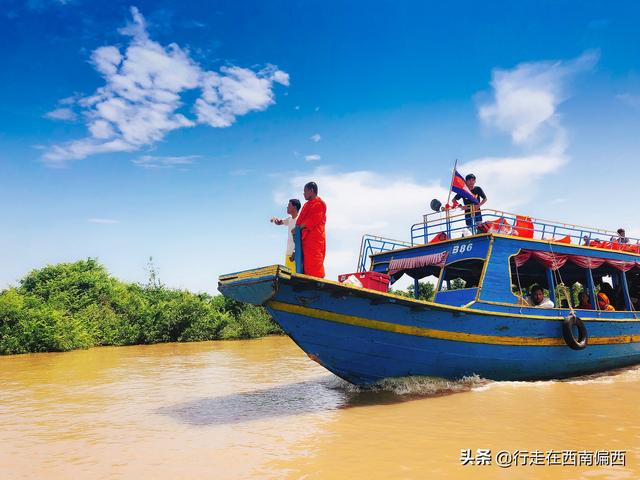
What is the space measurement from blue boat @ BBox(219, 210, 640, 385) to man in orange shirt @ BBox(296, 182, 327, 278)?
577mm

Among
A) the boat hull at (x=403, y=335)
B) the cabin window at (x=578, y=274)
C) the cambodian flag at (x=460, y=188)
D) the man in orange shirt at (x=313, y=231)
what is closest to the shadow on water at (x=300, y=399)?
the boat hull at (x=403, y=335)

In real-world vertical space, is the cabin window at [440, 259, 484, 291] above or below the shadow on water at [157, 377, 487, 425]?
above

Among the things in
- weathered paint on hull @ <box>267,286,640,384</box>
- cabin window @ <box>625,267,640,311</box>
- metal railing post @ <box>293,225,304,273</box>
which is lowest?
weathered paint on hull @ <box>267,286,640,384</box>

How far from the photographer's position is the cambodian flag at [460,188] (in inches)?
379

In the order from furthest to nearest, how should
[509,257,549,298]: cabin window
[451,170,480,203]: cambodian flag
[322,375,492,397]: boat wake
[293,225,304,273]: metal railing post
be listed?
[509,257,549,298]: cabin window, [451,170,480,203]: cambodian flag, [322,375,492,397]: boat wake, [293,225,304,273]: metal railing post

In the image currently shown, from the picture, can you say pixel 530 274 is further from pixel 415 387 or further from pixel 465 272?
pixel 415 387

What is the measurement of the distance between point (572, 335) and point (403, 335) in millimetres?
3928

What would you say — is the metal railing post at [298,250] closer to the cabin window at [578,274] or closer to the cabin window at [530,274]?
the cabin window at [578,274]

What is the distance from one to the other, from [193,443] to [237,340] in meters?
16.7

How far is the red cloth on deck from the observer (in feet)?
21.5

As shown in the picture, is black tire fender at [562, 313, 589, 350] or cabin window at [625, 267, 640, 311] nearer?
black tire fender at [562, 313, 589, 350]

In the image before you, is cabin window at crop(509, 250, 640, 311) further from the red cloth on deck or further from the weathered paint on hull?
the red cloth on deck

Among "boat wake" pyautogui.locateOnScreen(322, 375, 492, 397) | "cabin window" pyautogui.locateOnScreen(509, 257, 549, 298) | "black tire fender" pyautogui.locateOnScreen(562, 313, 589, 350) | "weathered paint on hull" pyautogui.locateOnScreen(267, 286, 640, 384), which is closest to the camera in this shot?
"weathered paint on hull" pyautogui.locateOnScreen(267, 286, 640, 384)

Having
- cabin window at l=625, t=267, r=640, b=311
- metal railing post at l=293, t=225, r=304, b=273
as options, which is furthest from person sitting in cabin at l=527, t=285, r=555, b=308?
metal railing post at l=293, t=225, r=304, b=273
